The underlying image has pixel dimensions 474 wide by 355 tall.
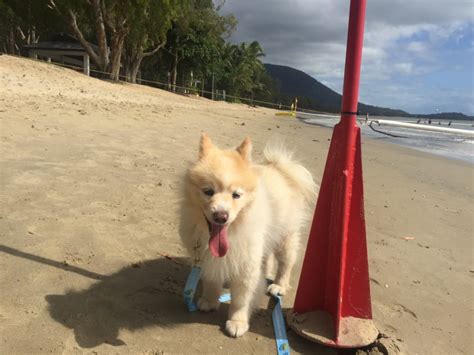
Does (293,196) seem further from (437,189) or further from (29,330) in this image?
(437,189)

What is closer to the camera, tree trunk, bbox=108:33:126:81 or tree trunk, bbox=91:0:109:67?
tree trunk, bbox=91:0:109:67

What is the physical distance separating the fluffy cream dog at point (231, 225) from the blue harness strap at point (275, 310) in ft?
0.20

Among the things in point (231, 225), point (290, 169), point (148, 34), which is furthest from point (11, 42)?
point (231, 225)

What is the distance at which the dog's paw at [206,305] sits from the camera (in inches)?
118

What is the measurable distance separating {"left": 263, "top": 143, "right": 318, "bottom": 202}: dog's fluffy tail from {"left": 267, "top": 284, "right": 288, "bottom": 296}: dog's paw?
74 centimetres

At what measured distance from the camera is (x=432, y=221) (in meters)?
5.32

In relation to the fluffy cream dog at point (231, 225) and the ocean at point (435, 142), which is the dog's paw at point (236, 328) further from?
the ocean at point (435, 142)

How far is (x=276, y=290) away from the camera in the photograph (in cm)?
332

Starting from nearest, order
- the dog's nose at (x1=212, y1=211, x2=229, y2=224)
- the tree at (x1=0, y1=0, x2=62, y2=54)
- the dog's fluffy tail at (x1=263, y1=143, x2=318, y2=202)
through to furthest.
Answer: the dog's nose at (x1=212, y1=211, x2=229, y2=224), the dog's fluffy tail at (x1=263, y1=143, x2=318, y2=202), the tree at (x1=0, y1=0, x2=62, y2=54)

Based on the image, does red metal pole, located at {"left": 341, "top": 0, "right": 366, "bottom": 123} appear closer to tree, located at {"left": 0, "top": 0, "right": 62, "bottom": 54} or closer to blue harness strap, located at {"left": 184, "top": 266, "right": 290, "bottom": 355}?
blue harness strap, located at {"left": 184, "top": 266, "right": 290, "bottom": 355}

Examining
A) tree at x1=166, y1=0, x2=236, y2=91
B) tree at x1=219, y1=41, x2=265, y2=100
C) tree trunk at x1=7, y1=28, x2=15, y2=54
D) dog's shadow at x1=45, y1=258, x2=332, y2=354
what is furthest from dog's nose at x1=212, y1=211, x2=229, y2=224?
tree at x1=219, y1=41, x2=265, y2=100

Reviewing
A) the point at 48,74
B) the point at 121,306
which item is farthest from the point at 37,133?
the point at 48,74

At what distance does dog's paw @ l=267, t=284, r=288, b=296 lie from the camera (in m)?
3.30

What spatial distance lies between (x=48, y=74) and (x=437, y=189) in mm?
12547
